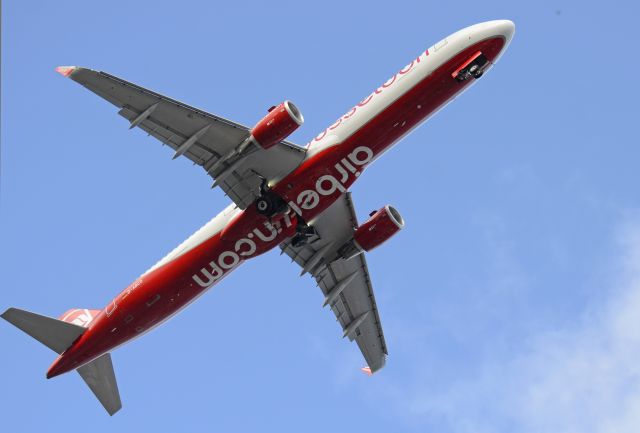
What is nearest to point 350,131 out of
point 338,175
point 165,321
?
point 338,175

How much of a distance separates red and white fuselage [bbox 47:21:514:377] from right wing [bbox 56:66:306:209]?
3.30 ft

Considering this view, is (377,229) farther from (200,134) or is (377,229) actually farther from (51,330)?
(51,330)

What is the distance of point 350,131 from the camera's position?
58.3 m

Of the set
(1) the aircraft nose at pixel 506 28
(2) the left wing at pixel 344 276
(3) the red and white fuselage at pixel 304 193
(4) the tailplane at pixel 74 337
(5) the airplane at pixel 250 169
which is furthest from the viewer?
(2) the left wing at pixel 344 276

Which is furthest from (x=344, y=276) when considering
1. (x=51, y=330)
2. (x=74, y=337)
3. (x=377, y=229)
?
(x=51, y=330)

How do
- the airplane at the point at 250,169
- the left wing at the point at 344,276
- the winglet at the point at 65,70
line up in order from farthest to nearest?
the left wing at the point at 344,276 < the airplane at the point at 250,169 < the winglet at the point at 65,70

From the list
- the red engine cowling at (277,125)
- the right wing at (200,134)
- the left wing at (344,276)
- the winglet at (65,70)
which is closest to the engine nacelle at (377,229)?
the left wing at (344,276)

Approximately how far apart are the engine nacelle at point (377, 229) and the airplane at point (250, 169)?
0.09 meters

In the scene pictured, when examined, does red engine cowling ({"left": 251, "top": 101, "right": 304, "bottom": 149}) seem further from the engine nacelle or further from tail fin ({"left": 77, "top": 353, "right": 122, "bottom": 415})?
tail fin ({"left": 77, "top": 353, "right": 122, "bottom": 415})


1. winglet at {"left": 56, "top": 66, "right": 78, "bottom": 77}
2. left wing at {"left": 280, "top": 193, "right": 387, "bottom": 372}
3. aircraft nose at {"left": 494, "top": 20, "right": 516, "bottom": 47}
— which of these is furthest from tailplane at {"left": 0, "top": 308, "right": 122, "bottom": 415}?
aircraft nose at {"left": 494, "top": 20, "right": 516, "bottom": 47}

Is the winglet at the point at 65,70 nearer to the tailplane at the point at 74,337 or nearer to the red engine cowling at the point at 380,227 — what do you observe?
the tailplane at the point at 74,337

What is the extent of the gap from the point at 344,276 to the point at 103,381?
16832 mm

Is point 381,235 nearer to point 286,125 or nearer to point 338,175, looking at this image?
point 338,175

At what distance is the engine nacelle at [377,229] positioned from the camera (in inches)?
2525
